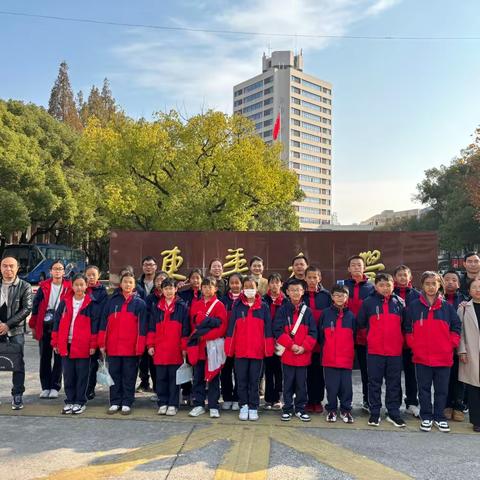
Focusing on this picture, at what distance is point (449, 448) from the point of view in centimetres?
358

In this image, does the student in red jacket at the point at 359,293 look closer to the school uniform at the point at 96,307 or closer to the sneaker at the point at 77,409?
the school uniform at the point at 96,307

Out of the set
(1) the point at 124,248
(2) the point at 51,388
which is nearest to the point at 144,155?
(1) the point at 124,248

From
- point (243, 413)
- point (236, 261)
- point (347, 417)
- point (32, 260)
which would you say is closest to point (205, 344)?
point (243, 413)

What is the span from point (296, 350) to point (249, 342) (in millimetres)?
435

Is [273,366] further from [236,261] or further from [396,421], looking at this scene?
[236,261]

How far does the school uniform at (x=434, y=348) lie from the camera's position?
4.01m

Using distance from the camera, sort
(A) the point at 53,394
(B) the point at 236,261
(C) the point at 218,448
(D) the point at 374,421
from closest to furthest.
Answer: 1. (C) the point at 218,448
2. (D) the point at 374,421
3. (A) the point at 53,394
4. (B) the point at 236,261

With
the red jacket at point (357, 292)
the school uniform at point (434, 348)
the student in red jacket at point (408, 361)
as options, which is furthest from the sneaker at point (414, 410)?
the red jacket at point (357, 292)

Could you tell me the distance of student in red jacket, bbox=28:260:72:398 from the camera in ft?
16.2

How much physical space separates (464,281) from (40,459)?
4.52 metres

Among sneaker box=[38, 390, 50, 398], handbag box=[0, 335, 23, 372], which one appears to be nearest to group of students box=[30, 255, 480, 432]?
handbag box=[0, 335, 23, 372]

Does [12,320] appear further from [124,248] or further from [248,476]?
[124,248]

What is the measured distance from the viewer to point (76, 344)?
14.3 ft

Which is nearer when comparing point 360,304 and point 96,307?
point 96,307
